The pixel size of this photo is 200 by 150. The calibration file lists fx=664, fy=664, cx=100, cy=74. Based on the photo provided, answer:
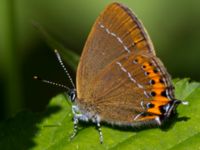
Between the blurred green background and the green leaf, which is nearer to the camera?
the green leaf

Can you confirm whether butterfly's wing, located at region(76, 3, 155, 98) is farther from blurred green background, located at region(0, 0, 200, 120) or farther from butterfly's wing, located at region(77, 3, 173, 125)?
blurred green background, located at region(0, 0, 200, 120)

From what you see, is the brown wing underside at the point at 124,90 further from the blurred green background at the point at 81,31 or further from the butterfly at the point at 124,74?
the blurred green background at the point at 81,31

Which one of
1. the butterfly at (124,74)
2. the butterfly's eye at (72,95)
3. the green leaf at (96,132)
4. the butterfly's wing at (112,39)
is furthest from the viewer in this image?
the butterfly's eye at (72,95)

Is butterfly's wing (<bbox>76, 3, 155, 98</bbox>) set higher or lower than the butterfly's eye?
higher

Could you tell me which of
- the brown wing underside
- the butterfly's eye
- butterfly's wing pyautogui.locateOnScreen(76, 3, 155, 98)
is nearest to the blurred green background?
the butterfly's eye

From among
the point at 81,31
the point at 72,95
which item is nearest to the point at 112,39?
the point at 72,95

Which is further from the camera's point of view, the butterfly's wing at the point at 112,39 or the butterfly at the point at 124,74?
the butterfly's wing at the point at 112,39

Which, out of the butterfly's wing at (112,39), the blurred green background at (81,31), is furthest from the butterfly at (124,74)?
the blurred green background at (81,31)
